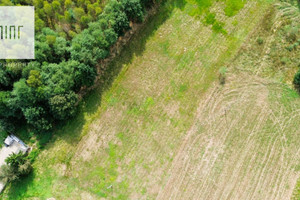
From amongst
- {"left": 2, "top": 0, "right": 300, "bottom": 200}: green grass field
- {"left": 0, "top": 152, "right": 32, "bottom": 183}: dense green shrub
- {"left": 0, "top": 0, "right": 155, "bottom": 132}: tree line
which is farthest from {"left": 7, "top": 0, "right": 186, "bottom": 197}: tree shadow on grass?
{"left": 0, "top": 152, "right": 32, "bottom": 183}: dense green shrub

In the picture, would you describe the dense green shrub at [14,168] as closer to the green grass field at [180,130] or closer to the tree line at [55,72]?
the green grass field at [180,130]

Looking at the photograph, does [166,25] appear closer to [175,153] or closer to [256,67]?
[256,67]

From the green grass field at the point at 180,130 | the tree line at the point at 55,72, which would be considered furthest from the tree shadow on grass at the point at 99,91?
the tree line at the point at 55,72

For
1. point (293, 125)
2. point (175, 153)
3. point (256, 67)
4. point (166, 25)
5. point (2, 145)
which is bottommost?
point (2, 145)

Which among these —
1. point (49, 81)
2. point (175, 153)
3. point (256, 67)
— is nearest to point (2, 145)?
point (49, 81)

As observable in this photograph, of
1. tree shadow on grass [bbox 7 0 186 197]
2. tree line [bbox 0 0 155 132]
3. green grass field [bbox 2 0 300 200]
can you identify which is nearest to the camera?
tree line [bbox 0 0 155 132]

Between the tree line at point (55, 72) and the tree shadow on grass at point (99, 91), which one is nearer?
the tree line at point (55, 72)

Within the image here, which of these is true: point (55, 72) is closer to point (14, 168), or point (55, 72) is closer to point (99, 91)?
point (99, 91)

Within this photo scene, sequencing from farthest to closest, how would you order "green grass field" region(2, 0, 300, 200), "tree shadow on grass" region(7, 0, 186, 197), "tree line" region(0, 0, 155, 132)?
"tree shadow on grass" region(7, 0, 186, 197), "green grass field" region(2, 0, 300, 200), "tree line" region(0, 0, 155, 132)

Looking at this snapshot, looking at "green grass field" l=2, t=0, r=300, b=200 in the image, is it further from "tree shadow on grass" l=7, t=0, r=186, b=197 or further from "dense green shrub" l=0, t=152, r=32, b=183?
"dense green shrub" l=0, t=152, r=32, b=183
